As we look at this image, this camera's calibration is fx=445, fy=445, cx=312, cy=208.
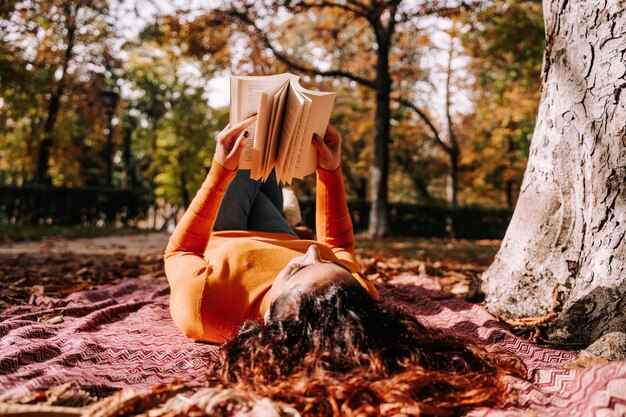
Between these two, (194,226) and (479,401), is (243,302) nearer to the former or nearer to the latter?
(194,226)

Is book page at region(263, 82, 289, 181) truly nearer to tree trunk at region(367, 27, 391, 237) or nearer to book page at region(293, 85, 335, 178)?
book page at region(293, 85, 335, 178)

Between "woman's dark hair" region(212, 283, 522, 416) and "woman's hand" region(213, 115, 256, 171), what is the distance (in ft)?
3.03

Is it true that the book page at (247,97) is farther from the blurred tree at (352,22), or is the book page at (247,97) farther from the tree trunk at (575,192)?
the blurred tree at (352,22)

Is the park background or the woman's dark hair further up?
the park background

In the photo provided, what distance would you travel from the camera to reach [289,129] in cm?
238

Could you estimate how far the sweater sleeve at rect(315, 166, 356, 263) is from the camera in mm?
2742

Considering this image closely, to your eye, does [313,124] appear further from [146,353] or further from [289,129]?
[146,353]

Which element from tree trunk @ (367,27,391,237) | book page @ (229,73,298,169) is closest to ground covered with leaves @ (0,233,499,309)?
book page @ (229,73,298,169)

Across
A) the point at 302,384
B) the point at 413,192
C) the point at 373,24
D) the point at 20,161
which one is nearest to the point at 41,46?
the point at 20,161

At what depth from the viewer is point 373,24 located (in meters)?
12.0

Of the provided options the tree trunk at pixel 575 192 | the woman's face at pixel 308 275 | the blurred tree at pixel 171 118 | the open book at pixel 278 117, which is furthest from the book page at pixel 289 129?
the blurred tree at pixel 171 118

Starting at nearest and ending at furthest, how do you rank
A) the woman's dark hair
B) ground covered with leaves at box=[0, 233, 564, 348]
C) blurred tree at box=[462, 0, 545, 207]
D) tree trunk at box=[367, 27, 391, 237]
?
the woman's dark hair → ground covered with leaves at box=[0, 233, 564, 348] → blurred tree at box=[462, 0, 545, 207] → tree trunk at box=[367, 27, 391, 237]

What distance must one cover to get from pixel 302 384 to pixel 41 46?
61.0ft

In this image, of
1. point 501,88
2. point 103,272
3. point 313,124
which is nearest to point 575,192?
point 313,124
